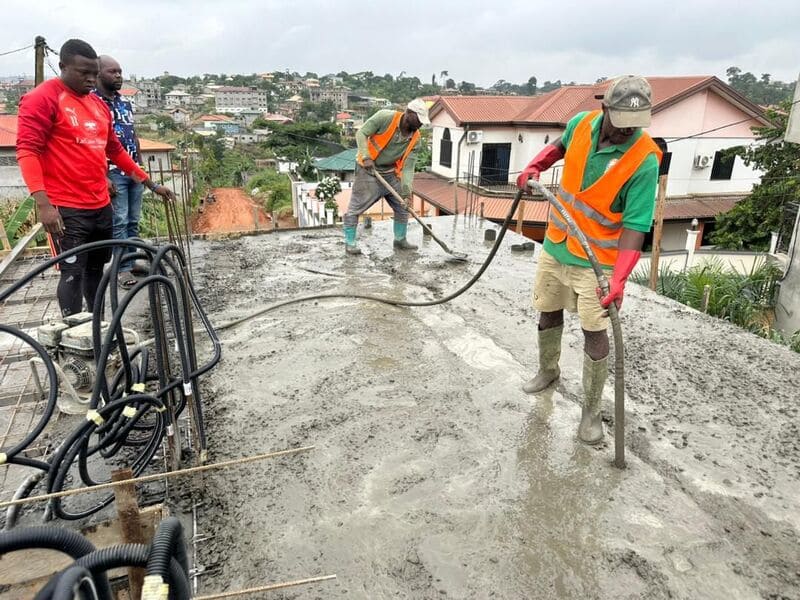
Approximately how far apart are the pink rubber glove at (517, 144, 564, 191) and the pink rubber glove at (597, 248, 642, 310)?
2.15 feet

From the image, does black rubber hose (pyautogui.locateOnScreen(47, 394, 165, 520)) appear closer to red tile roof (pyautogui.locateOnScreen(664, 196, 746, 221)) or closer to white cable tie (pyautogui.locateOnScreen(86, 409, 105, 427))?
white cable tie (pyautogui.locateOnScreen(86, 409, 105, 427))

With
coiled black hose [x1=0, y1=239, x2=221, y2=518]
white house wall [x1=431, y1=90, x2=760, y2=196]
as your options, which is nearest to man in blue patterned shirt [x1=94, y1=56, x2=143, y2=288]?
coiled black hose [x1=0, y1=239, x2=221, y2=518]

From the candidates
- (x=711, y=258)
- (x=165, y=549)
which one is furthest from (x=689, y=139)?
(x=165, y=549)

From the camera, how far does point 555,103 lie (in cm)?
1777

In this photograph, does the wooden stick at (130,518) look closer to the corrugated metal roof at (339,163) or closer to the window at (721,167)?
the window at (721,167)

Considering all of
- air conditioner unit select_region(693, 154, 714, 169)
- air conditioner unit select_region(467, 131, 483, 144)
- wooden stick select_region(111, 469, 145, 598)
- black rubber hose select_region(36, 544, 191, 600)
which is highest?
air conditioner unit select_region(467, 131, 483, 144)

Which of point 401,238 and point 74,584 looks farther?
point 401,238

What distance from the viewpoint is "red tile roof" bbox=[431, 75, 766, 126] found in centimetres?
1611

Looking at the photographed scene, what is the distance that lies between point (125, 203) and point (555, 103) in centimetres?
1629

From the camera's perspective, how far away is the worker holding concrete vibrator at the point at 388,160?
5.19 m

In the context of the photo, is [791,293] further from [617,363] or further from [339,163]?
[339,163]

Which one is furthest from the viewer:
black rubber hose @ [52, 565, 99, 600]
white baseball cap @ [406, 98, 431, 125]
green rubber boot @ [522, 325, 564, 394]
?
white baseball cap @ [406, 98, 431, 125]

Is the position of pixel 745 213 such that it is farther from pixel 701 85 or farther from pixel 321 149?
pixel 321 149

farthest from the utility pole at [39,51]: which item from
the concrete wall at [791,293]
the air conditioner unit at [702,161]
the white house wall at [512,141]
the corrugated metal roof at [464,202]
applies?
the air conditioner unit at [702,161]
